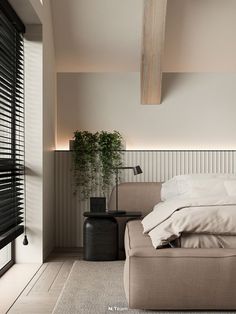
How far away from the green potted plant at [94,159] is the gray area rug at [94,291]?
1.04m

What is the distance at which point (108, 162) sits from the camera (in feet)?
16.2

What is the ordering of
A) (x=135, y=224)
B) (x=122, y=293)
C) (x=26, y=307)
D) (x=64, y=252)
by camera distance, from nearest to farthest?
1. (x=26, y=307)
2. (x=122, y=293)
3. (x=135, y=224)
4. (x=64, y=252)

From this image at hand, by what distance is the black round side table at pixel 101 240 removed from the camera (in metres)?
4.28

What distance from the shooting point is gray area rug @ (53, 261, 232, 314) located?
283cm

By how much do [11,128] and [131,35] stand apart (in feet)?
5.55

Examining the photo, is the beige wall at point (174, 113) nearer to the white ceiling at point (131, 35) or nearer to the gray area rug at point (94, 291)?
the white ceiling at point (131, 35)

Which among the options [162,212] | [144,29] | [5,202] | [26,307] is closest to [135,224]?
[162,212]

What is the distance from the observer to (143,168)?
5.01m

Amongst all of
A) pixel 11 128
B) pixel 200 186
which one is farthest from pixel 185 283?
pixel 11 128

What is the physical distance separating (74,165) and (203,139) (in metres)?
1.41

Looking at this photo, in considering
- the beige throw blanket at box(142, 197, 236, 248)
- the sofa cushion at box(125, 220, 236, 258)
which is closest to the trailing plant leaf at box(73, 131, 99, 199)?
the beige throw blanket at box(142, 197, 236, 248)

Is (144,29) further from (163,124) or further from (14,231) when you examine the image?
(14,231)

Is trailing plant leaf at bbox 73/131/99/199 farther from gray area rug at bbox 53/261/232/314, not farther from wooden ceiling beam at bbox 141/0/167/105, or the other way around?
gray area rug at bbox 53/261/232/314

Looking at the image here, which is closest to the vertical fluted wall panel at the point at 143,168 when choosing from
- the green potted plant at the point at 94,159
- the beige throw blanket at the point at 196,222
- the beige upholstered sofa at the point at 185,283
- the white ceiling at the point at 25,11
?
the green potted plant at the point at 94,159
